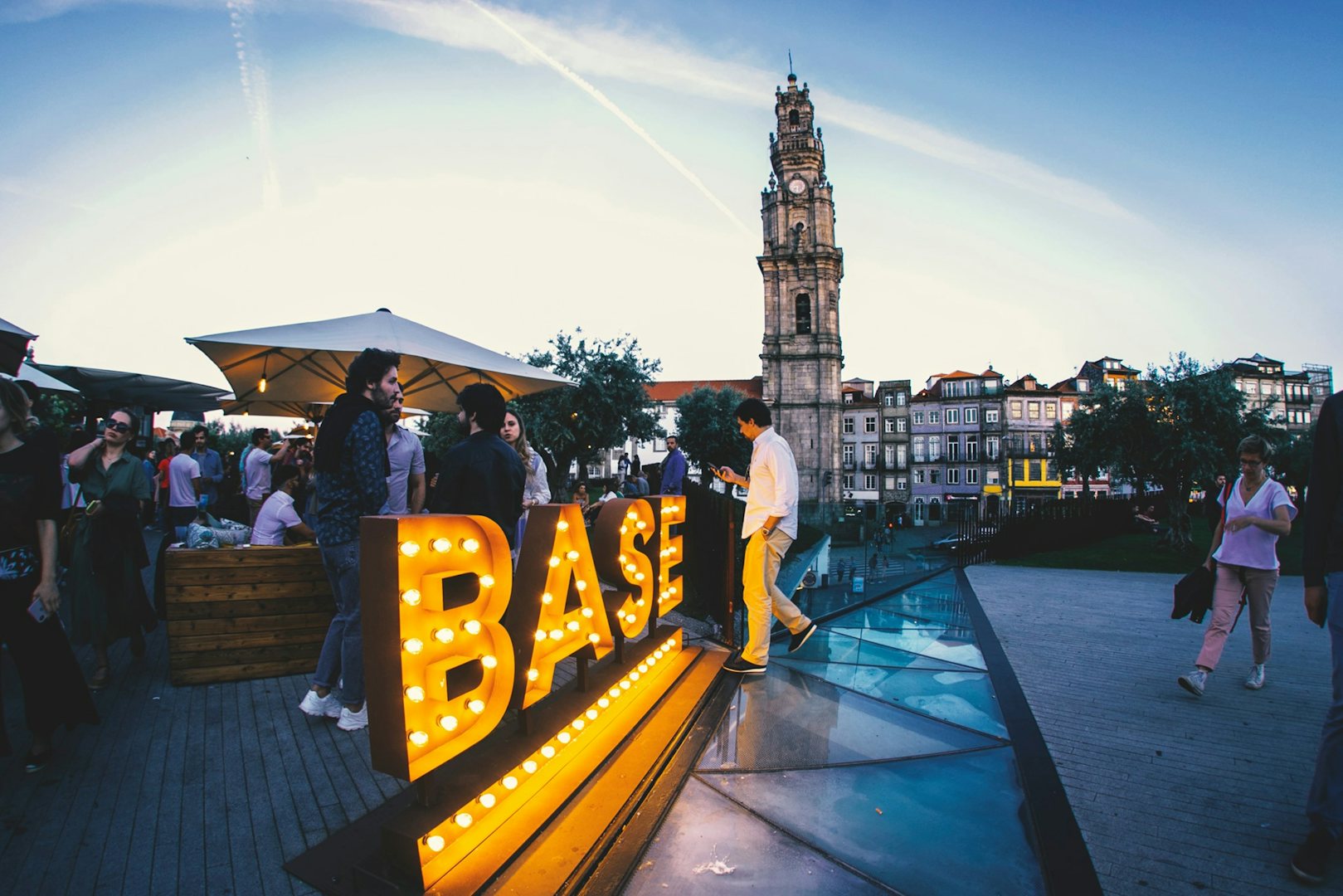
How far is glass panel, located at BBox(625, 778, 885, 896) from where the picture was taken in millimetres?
2309

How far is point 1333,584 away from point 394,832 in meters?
4.05

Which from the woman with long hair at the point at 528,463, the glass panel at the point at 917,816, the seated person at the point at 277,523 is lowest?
the glass panel at the point at 917,816

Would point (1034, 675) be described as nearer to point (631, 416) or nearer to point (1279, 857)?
point (1279, 857)

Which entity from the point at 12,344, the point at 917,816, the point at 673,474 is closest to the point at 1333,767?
the point at 917,816

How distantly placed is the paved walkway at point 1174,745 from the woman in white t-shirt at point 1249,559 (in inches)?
Answer: 13.9

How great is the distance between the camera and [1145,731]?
12.8ft

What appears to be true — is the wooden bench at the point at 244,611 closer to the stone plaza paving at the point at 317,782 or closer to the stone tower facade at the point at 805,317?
the stone plaza paving at the point at 317,782

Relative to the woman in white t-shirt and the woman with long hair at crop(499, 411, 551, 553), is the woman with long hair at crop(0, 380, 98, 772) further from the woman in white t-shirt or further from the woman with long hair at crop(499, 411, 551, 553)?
the woman in white t-shirt

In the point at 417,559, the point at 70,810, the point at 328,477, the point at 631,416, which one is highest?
the point at 631,416

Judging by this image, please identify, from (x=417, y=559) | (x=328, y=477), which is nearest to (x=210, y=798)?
(x=328, y=477)

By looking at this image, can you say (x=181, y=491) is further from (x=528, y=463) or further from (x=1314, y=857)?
(x=1314, y=857)

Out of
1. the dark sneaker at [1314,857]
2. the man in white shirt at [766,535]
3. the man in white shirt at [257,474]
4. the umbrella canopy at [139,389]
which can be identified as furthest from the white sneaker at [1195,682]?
the umbrella canopy at [139,389]

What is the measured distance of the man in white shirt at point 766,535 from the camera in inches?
189

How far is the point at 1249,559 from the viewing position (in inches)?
181
